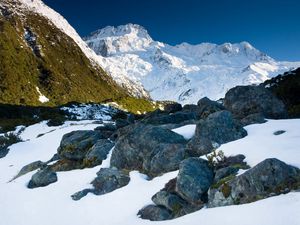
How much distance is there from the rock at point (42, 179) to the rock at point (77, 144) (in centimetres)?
274

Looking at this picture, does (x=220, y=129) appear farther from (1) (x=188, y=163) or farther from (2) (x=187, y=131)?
(1) (x=188, y=163)

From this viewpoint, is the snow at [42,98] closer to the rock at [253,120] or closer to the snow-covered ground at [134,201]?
the snow-covered ground at [134,201]

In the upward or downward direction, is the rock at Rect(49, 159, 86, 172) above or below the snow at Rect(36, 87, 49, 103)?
below

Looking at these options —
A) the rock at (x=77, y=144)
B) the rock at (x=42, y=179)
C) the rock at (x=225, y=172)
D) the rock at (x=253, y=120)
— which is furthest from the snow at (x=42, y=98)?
the rock at (x=225, y=172)

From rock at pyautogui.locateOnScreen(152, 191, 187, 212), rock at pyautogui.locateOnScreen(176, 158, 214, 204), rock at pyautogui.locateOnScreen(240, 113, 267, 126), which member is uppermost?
rock at pyautogui.locateOnScreen(240, 113, 267, 126)

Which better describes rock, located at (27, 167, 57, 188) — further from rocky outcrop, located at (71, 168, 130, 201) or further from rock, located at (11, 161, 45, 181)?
rock, located at (11, 161, 45, 181)

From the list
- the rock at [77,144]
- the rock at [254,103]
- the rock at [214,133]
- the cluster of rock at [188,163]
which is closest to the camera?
the cluster of rock at [188,163]

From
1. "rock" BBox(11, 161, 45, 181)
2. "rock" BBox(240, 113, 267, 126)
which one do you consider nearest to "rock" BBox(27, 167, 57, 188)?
"rock" BBox(11, 161, 45, 181)

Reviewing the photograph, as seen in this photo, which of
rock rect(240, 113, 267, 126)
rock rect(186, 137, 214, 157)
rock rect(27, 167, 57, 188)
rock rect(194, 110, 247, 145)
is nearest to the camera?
rock rect(186, 137, 214, 157)

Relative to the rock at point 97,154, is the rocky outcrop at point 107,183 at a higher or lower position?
lower

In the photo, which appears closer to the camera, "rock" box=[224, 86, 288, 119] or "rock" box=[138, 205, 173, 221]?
"rock" box=[138, 205, 173, 221]

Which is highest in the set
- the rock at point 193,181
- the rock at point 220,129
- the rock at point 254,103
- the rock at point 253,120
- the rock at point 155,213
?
the rock at point 254,103

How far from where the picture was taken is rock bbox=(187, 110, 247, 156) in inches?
714

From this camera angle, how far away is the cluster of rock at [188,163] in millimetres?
13039
